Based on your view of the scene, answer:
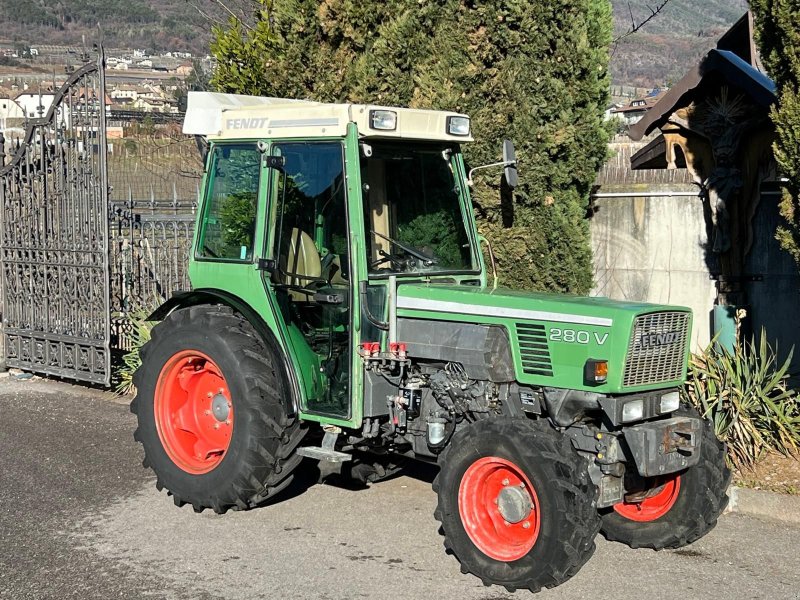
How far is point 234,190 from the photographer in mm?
Answer: 7117

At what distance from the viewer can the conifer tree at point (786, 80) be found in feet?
23.6

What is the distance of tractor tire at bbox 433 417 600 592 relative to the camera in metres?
5.42

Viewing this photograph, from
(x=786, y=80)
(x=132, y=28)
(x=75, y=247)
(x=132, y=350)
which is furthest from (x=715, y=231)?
(x=132, y=28)

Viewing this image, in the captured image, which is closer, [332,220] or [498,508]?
[498,508]

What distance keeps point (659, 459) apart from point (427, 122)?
2.49 meters

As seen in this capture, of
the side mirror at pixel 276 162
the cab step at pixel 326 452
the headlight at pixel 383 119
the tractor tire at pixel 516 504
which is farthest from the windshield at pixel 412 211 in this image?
the tractor tire at pixel 516 504

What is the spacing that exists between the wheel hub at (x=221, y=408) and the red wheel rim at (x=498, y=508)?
6.53ft

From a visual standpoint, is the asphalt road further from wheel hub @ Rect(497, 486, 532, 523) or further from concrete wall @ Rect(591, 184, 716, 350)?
concrete wall @ Rect(591, 184, 716, 350)

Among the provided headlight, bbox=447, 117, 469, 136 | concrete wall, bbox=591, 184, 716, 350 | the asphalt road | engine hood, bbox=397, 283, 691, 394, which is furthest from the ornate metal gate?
engine hood, bbox=397, 283, 691, 394

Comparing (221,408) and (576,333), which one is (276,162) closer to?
(221,408)

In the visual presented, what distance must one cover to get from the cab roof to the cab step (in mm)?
1882

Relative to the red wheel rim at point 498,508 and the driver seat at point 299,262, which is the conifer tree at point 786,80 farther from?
the driver seat at point 299,262

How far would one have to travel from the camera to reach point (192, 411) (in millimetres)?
7395

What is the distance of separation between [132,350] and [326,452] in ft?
15.7
